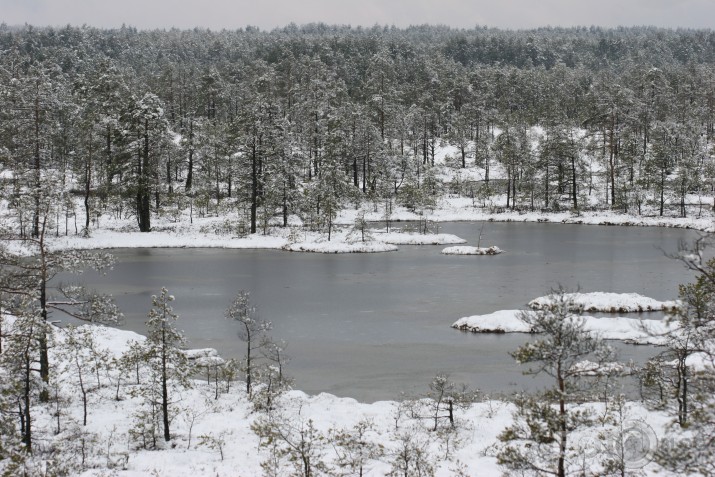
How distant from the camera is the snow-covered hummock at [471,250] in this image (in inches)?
1950

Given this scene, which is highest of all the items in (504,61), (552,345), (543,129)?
(504,61)

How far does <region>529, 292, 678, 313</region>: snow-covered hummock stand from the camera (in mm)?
31016

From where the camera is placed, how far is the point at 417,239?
57.2m

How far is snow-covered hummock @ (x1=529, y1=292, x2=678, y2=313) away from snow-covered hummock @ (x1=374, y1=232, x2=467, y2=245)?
2311 centimetres

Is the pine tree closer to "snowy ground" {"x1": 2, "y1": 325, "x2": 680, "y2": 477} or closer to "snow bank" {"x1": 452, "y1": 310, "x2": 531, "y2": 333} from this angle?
"snowy ground" {"x1": 2, "y1": 325, "x2": 680, "y2": 477}

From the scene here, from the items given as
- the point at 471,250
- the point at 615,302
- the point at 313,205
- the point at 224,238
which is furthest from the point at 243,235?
the point at 615,302

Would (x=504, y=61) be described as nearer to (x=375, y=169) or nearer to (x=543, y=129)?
(x=543, y=129)

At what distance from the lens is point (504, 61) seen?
18275 centimetres

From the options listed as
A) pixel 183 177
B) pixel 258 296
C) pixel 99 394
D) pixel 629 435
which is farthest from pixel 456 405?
pixel 183 177

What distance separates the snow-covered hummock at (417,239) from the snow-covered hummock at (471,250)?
4.77 m

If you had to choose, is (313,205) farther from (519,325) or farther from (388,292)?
(519,325)

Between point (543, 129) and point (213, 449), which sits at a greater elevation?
point (543, 129)

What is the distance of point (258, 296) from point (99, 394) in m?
15.9
